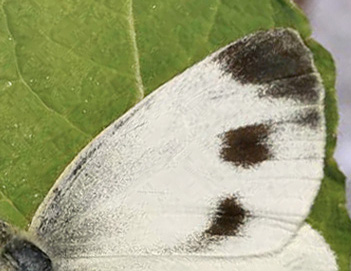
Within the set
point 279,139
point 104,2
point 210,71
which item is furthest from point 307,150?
point 104,2

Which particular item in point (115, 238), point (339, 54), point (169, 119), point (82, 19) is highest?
point (82, 19)

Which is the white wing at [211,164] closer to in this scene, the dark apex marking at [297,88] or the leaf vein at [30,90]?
the dark apex marking at [297,88]

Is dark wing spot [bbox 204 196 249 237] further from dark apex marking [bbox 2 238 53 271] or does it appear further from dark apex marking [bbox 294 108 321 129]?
dark apex marking [bbox 2 238 53 271]

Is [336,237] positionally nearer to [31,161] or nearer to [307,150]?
[307,150]

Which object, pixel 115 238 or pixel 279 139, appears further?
pixel 115 238

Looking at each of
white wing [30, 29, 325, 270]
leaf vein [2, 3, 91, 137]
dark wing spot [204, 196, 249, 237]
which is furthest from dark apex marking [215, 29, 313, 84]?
leaf vein [2, 3, 91, 137]

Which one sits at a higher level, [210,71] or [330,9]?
[210,71]

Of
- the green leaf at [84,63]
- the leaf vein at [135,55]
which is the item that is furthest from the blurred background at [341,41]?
the leaf vein at [135,55]
